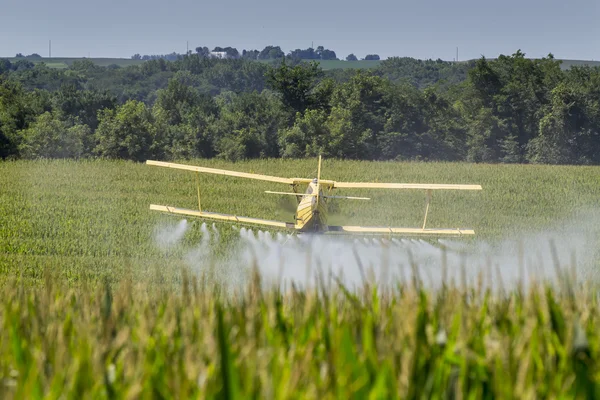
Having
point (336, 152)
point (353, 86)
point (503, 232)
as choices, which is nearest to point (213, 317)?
point (503, 232)

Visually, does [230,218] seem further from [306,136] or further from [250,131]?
[250,131]

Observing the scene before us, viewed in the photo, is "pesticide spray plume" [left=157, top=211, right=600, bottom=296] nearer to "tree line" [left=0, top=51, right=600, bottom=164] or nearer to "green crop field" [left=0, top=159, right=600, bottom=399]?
"green crop field" [left=0, top=159, right=600, bottom=399]

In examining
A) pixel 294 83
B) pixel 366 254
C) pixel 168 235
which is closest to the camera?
pixel 366 254

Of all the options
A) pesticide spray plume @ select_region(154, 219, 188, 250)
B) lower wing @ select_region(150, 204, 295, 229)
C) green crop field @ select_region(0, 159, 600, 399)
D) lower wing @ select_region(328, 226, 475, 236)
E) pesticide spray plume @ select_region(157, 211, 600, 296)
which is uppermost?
green crop field @ select_region(0, 159, 600, 399)

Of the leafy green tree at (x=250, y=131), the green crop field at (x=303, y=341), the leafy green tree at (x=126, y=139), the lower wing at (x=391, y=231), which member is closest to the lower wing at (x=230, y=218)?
the lower wing at (x=391, y=231)

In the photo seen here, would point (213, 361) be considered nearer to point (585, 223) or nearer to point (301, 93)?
point (585, 223)

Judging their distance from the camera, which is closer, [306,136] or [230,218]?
[230,218]

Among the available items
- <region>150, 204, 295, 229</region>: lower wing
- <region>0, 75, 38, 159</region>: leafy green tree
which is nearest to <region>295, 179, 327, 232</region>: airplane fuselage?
<region>150, 204, 295, 229</region>: lower wing

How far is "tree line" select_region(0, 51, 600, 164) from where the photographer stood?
277 ft

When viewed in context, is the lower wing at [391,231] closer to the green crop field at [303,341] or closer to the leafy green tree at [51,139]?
the green crop field at [303,341]

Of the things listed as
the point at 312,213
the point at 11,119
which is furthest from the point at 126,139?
the point at 312,213

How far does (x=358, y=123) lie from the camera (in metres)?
97.2

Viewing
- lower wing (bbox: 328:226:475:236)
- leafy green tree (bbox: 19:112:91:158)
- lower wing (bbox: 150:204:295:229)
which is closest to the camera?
lower wing (bbox: 150:204:295:229)

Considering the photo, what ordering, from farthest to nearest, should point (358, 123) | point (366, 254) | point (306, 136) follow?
point (358, 123)
point (306, 136)
point (366, 254)
